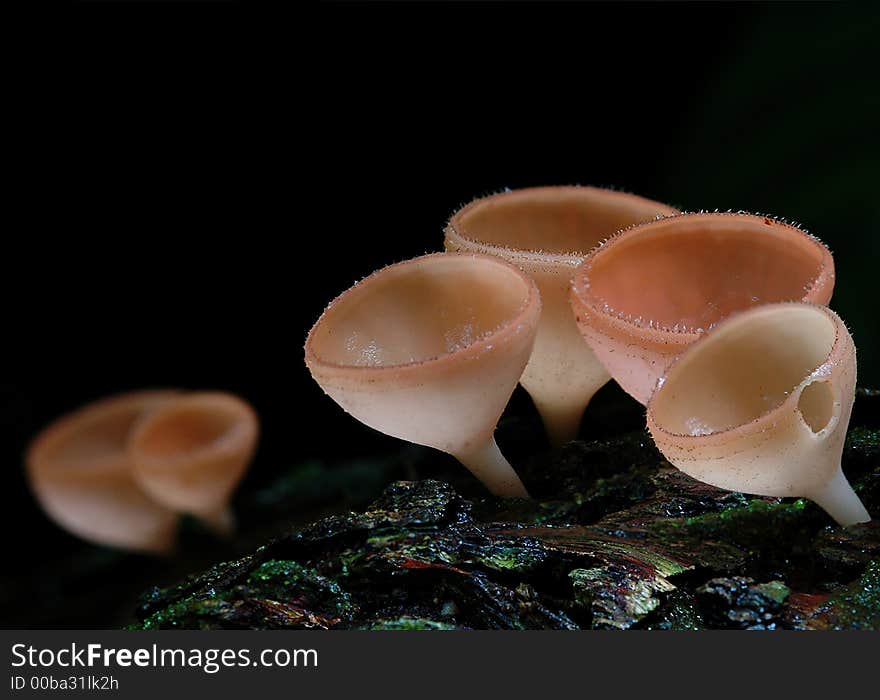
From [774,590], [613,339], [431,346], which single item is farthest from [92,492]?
[774,590]

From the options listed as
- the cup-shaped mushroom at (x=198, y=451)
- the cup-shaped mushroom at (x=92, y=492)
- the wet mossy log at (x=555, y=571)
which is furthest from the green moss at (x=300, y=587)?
the cup-shaped mushroom at (x=92, y=492)

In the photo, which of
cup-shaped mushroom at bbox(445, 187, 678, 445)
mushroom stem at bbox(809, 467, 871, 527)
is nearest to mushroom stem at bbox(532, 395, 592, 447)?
cup-shaped mushroom at bbox(445, 187, 678, 445)

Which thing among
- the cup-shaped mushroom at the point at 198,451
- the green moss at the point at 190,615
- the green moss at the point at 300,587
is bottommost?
the cup-shaped mushroom at the point at 198,451

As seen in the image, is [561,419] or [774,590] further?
[561,419]

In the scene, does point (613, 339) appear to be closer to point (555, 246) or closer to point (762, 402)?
point (762, 402)

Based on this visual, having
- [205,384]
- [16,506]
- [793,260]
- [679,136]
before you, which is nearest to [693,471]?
[793,260]

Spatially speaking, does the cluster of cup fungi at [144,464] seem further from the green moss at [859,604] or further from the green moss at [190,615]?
the green moss at [859,604]
